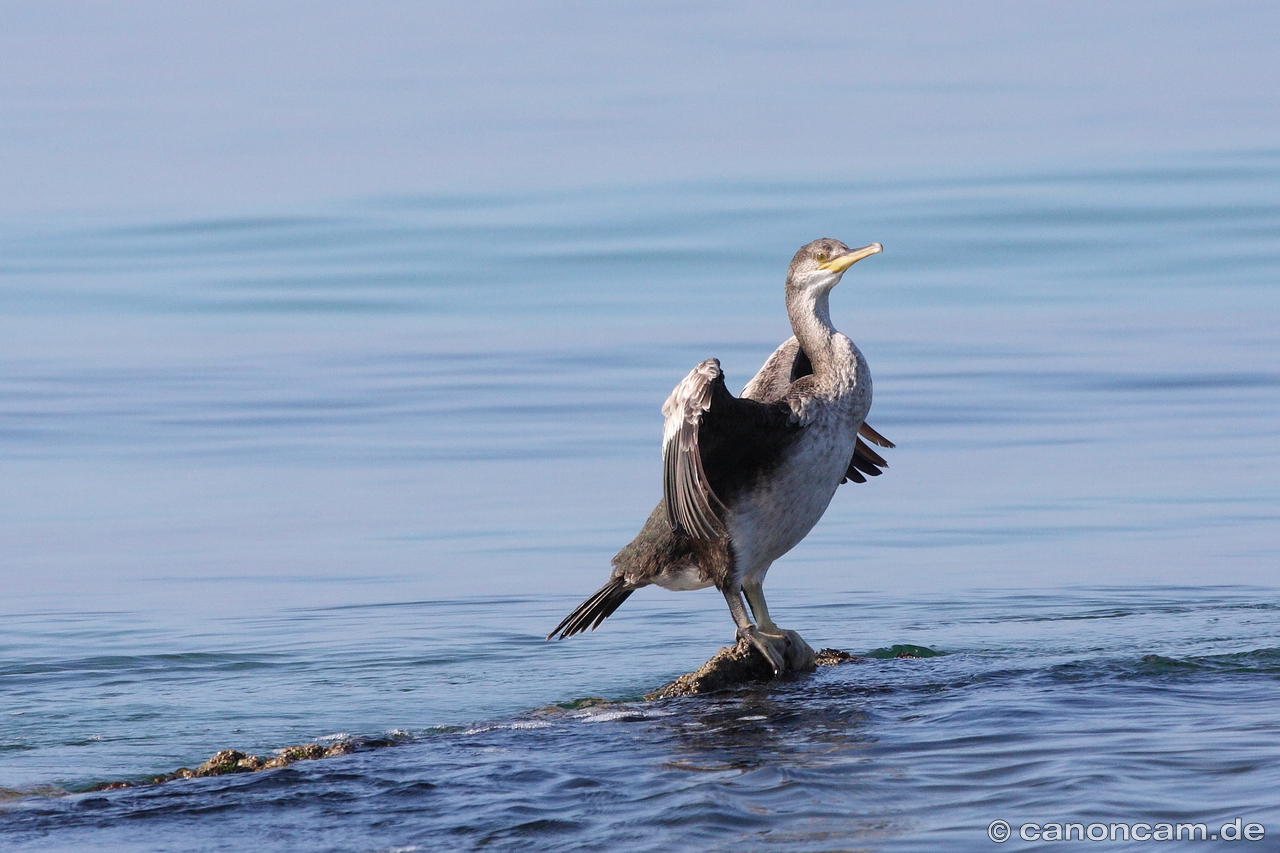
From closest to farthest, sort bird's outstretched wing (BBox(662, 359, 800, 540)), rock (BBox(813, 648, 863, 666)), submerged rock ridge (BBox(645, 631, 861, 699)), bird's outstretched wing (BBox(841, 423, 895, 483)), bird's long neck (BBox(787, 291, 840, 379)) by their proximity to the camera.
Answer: bird's outstretched wing (BBox(662, 359, 800, 540)), submerged rock ridge (BBox(645, 631, 861, 699)), bird's long neck (BBox(787, 291, 840, 379)), rock (BBox(813, 648, 863, 666)), bird's outstretched wing (BBox(841, 423, 895, 483))

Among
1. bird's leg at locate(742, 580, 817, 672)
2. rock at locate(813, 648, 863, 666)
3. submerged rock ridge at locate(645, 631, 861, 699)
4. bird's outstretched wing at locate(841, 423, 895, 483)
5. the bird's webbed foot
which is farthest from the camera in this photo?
bird's outstretched wing at locate(841, 423, 895, 483)

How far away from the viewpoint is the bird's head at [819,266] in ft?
25.1

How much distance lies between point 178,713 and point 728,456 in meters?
2.32

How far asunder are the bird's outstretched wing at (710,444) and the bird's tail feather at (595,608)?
0.50 meters

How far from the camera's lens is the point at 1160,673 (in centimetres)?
714

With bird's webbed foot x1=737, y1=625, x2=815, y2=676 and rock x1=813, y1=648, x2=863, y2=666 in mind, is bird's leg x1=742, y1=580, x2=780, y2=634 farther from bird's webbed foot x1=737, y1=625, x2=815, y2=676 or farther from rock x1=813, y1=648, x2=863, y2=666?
rock x1=813, y1=648, x2=863, y2=666

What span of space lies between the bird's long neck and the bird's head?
0.09ft

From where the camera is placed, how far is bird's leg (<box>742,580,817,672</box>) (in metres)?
7.50

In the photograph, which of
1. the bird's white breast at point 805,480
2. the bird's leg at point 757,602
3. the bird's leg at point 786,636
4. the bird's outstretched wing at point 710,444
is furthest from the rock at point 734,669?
the bird's outstretched wing at point 710,444

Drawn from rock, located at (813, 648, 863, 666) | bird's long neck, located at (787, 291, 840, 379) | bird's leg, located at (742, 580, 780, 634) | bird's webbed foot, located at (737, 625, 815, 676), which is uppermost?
bird's long neck, located at (787, 291, 840, 379)

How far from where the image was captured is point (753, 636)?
739 cm

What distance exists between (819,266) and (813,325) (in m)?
0.24

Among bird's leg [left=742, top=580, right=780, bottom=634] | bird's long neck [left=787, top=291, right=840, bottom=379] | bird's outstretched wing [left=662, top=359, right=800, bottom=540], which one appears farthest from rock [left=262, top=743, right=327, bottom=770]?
bird's long neck [left=787, top=291, right=840, bottom=379]

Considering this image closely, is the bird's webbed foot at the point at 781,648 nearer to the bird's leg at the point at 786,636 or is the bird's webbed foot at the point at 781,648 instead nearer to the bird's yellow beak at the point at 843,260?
the bird's leg at the point at 786,636
